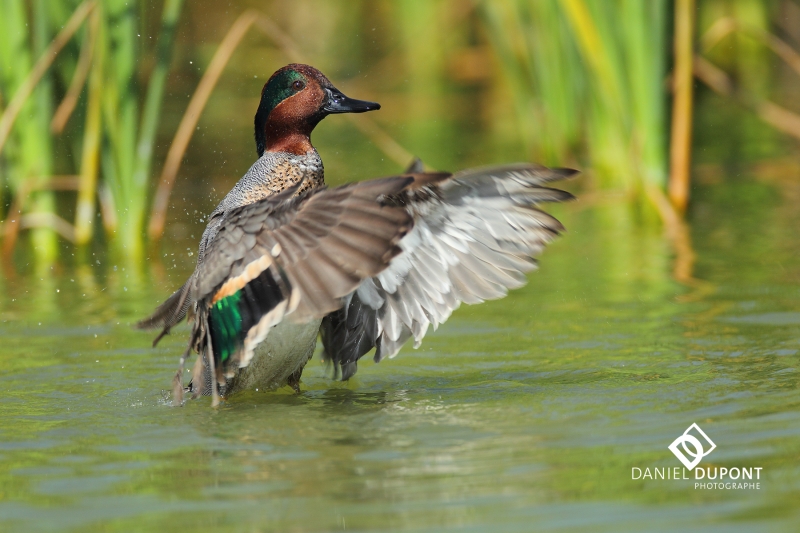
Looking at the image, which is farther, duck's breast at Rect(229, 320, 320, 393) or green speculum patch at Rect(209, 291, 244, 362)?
duck's breast at Rect(229, 320, 320, 393)

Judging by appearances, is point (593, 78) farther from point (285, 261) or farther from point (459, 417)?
point (285, 261)

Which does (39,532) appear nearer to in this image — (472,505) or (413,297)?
(472,505)

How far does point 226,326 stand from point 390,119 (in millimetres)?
8005

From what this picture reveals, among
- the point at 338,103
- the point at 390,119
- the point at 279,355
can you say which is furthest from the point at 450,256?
the point at 390,119

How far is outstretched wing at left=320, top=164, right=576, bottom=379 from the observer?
4758 millimetres

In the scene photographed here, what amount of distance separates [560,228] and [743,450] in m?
1.52

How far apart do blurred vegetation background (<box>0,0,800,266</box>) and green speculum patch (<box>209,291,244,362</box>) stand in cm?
248

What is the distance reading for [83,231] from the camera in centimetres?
752

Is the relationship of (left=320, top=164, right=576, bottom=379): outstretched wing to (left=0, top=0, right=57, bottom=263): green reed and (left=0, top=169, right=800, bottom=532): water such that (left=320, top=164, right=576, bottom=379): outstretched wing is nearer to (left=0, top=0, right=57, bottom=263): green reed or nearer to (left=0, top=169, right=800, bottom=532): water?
(left=0, top=169, right=800, bottom=532): water

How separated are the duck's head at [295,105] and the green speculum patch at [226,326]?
3.44 feet

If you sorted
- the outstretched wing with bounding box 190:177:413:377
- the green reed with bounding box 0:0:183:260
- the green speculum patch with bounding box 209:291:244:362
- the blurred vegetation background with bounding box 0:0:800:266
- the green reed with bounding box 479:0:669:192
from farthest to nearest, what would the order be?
the green reed with bounding box 479:0:669:192 < the blurred vegetation background with bounding box 0:0:800:266 < the green reed with bounding box 0:0:183:260 < the green speculum patch with bounding box 209:291:244:362 < the outstretched wing with bounding box 190:177:413:377

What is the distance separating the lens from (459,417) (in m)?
4.25

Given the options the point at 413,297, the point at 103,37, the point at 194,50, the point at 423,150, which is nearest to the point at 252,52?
the point at 194,50

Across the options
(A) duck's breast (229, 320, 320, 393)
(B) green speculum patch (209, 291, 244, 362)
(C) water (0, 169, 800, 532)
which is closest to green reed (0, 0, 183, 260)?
(C) water (0, 169, 800, 532)
